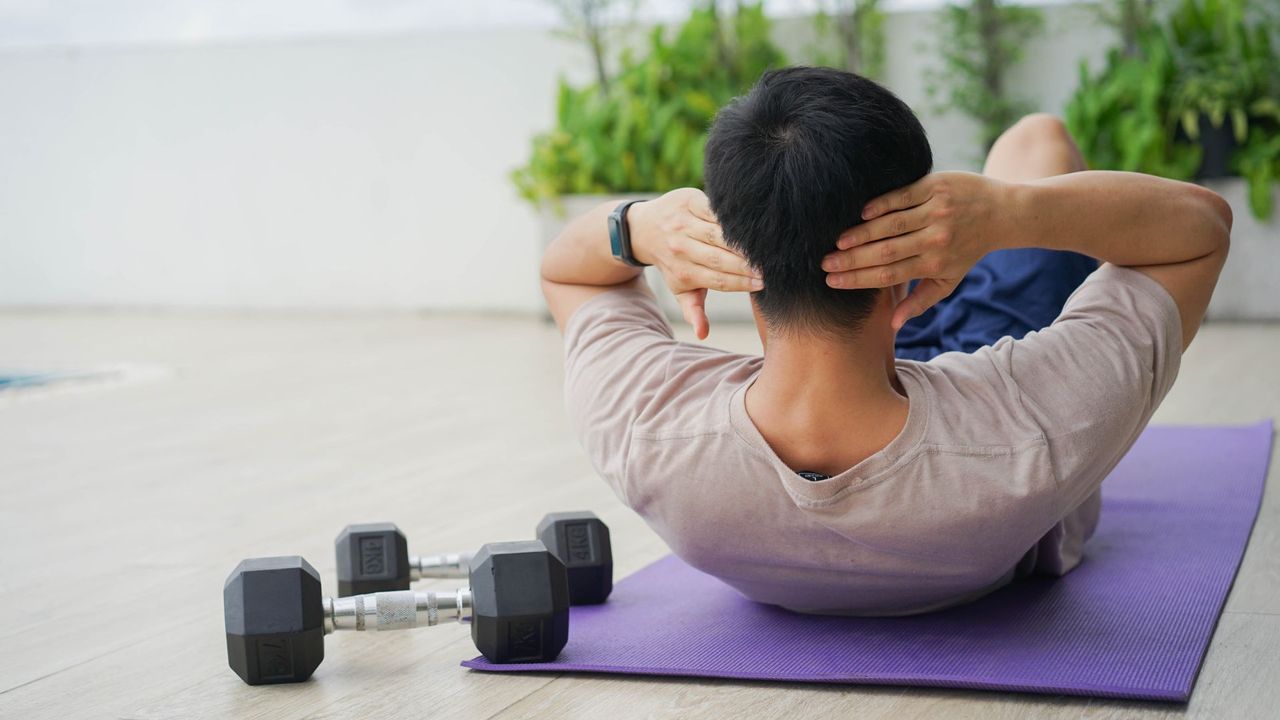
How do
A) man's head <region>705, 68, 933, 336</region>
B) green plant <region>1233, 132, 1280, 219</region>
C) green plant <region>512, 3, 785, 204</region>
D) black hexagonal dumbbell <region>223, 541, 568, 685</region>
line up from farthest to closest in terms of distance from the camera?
green plant <region>512, 3, 785, 204</region>, green plant <region>1233, 132, 1280, 219</region>, black hexagonal dumbbell <region>223, 541, 568, 685</region>, man's head <region>705, 68, 933, 336</region>

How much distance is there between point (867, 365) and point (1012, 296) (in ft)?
2.08

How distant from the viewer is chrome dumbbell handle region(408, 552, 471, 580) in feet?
5.65

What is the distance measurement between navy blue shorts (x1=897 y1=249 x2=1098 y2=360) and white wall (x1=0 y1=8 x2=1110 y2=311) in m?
3.83

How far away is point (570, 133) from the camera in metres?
5.63

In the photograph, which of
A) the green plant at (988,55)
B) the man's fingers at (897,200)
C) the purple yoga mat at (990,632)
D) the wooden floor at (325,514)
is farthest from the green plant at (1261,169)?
the man's fingers at (897,200)

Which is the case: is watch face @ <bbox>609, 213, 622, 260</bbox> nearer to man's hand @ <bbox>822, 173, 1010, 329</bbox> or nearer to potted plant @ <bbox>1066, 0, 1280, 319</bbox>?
man's hand @ <bbox>822, 173, 1010, 329</bbox>

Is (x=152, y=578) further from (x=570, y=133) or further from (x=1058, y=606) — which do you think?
(x=570, y=133)

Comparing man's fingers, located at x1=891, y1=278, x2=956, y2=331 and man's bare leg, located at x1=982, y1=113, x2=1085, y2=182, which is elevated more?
man's bare leg, located at x1=982, y1=113, x2=1085, y2=182

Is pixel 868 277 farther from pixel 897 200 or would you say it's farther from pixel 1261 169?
pixel 1261 169

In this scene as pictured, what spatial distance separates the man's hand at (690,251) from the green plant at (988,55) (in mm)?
4167

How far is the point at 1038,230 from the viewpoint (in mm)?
1306

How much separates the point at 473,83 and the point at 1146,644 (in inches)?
208

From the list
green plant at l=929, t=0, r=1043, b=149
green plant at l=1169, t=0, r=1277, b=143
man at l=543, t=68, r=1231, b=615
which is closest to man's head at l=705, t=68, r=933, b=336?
man at l=543, t=68, r=1231, b=615

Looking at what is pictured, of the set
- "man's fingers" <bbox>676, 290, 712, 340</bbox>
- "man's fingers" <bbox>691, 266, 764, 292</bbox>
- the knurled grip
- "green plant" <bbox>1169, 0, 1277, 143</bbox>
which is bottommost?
the knurled grip
